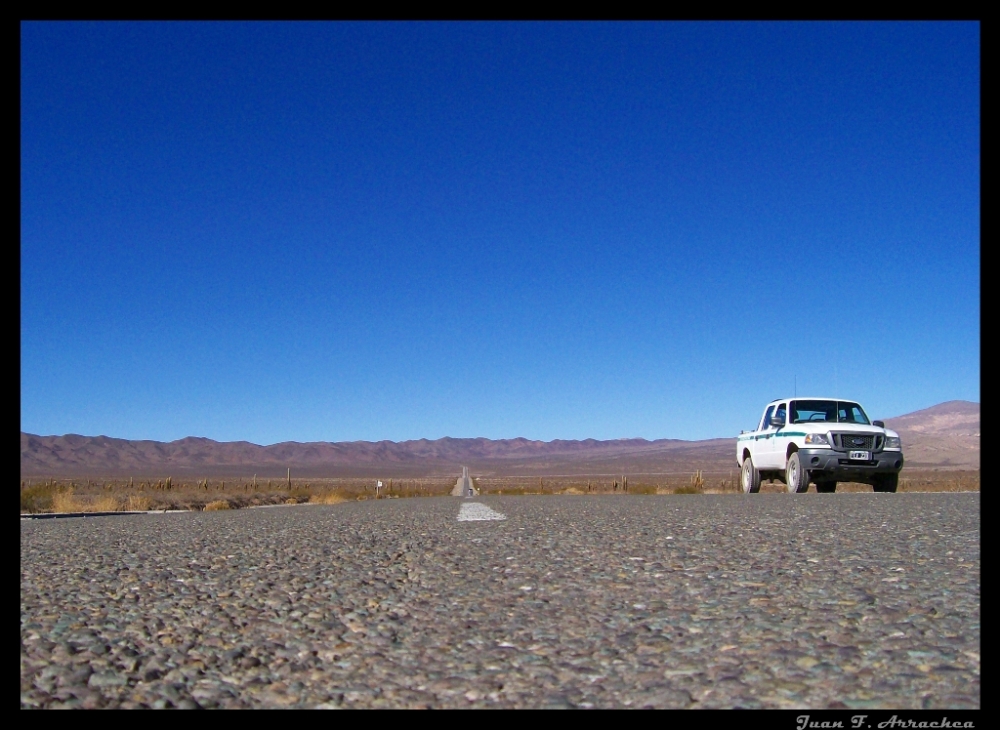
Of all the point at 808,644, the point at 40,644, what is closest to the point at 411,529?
the point at 40,644

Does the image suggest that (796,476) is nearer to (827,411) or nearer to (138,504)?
(827,411)

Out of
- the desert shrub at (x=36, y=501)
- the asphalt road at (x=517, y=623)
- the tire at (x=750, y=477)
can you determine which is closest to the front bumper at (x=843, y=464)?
the tire at (x=750, y=477)

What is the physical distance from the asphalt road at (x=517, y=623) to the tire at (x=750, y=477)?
1229 centimetres

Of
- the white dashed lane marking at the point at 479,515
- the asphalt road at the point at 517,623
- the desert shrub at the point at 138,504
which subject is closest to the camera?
the asphalt road at the point at 517,623

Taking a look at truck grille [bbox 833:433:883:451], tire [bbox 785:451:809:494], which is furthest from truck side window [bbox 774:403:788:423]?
truck grille [bbox 833:433:883:451]

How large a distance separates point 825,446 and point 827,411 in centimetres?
185

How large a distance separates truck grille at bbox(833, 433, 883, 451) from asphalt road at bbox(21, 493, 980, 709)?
9.57 meters

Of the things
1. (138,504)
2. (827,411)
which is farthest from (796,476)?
(138,504)

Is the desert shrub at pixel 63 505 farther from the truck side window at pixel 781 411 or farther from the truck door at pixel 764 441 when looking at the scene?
the truck side window at pixel 781 411

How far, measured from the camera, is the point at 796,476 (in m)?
16.4

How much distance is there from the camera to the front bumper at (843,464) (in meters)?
16.1
